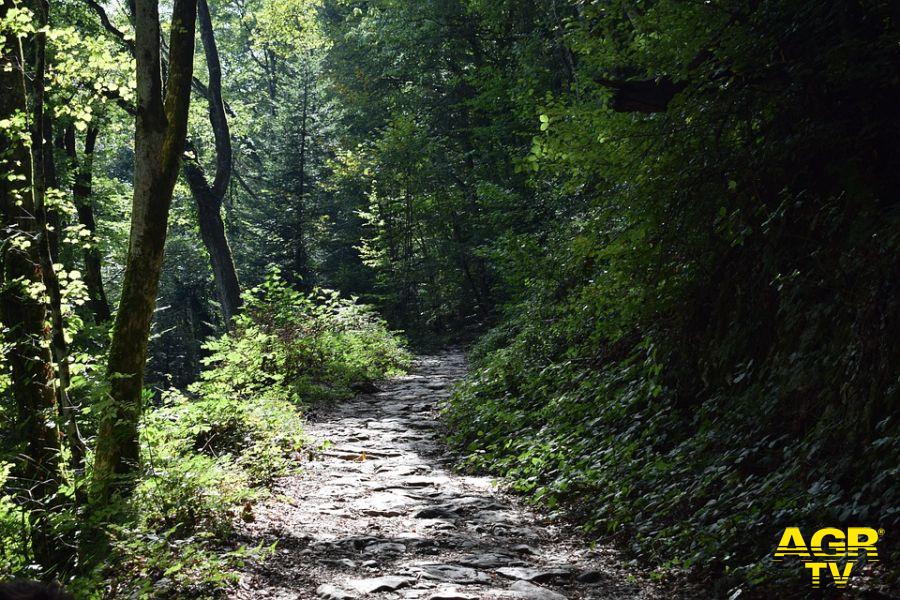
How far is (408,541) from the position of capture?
17.6 ft

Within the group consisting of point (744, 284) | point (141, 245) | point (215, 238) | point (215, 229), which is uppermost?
point (215, 229)

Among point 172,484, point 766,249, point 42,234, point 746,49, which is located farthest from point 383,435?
point 746,49

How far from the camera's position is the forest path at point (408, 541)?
435cm

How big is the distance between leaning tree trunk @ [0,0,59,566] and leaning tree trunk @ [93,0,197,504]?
0.43m

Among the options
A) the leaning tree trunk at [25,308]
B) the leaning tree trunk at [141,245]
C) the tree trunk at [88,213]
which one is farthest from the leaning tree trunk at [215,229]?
the leaning tree trunk at [25,308]

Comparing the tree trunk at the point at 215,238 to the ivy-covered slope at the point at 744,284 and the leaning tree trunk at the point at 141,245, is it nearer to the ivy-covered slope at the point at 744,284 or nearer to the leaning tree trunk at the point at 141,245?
the leaning tree trunk at the point at 141,245

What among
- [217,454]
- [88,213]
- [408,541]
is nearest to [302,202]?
[88,213]

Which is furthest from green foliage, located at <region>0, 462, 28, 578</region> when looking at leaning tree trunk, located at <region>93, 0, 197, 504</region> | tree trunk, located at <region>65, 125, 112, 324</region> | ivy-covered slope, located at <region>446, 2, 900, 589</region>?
tree trunk, located at <region>65, 125, 112, 324</region>

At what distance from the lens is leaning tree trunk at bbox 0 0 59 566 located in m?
5.23

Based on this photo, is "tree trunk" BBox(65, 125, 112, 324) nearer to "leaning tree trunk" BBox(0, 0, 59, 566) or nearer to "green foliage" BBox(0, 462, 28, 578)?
"leaning tree trunk" BBox(0, 0, 59, 566)

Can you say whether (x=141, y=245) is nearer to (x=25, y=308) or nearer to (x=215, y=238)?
(x=25, y=308)

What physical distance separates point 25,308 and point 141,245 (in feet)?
3.43

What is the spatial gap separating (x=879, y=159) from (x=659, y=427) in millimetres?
2783

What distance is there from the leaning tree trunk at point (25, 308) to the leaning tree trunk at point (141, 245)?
0.43 metres
